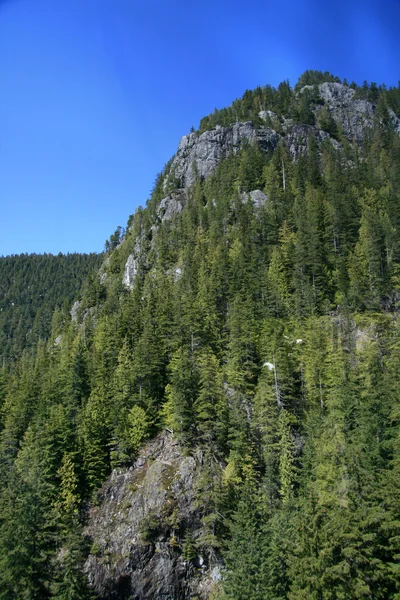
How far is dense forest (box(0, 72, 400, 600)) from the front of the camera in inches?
1070

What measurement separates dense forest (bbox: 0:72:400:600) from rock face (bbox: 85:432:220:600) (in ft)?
4.88

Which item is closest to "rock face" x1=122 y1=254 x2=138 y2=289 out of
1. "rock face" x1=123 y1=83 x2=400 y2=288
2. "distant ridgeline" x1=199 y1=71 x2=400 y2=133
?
"rock face" x1=123 y1=83 x2=400 y2=288

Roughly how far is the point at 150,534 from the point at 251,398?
1863cm

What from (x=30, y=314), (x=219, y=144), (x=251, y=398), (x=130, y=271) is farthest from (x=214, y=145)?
(x=30, y=314)

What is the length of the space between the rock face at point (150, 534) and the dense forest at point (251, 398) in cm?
149

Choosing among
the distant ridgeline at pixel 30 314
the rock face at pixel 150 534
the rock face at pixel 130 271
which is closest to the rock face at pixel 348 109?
the rock face at pixel 130 271

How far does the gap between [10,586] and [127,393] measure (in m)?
26.0

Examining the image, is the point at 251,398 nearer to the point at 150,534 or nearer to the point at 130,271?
the point at 150,534

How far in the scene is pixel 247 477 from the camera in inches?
1650

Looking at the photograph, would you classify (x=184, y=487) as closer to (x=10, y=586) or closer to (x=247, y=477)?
(x=247, y=477)

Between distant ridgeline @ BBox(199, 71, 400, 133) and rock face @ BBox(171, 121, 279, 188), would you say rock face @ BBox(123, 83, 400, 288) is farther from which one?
distant ridgeline @ BBox(199, 71, 400, 133)

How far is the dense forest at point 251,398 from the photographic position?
27172 millimetres

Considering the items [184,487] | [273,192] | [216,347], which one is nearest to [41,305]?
[273,192]

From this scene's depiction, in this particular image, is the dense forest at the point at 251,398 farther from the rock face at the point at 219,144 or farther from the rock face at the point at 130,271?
the rock face at the point at 219,144
